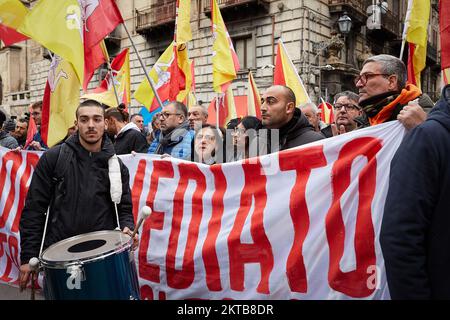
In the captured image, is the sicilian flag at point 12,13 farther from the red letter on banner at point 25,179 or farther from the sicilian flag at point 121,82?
the sicilian flag at point 121,82

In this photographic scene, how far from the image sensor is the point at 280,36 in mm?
16938

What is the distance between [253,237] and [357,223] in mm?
779

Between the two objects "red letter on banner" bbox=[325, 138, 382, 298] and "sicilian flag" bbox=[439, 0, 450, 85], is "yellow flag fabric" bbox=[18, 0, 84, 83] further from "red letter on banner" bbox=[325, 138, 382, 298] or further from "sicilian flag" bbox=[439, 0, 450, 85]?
"sicilian flag" bbox=[439, 0, 450, 85]

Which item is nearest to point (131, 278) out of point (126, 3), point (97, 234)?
point (97, 234)

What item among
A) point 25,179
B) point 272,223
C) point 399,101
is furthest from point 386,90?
point 25,179

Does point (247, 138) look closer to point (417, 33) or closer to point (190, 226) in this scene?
point (190, 226)

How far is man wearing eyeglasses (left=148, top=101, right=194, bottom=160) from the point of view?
15.1 feet

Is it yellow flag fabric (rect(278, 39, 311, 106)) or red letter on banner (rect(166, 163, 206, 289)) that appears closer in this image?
red letter on banner (rect(166, 163, 206, 289))

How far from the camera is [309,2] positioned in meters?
16.8

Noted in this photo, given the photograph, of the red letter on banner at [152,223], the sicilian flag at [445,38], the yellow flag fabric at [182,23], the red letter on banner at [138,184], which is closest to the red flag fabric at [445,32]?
the sicilian flag at [445,38]

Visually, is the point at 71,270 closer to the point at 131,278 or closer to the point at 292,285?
the point at 131,278

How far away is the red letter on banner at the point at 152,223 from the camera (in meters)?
3.85

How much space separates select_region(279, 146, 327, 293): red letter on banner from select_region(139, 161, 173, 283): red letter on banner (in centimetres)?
124

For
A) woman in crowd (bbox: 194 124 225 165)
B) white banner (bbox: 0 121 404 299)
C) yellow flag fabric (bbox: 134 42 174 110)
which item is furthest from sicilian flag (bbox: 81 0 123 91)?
yellow flag fabric (bbox: 134 42 174 110)
